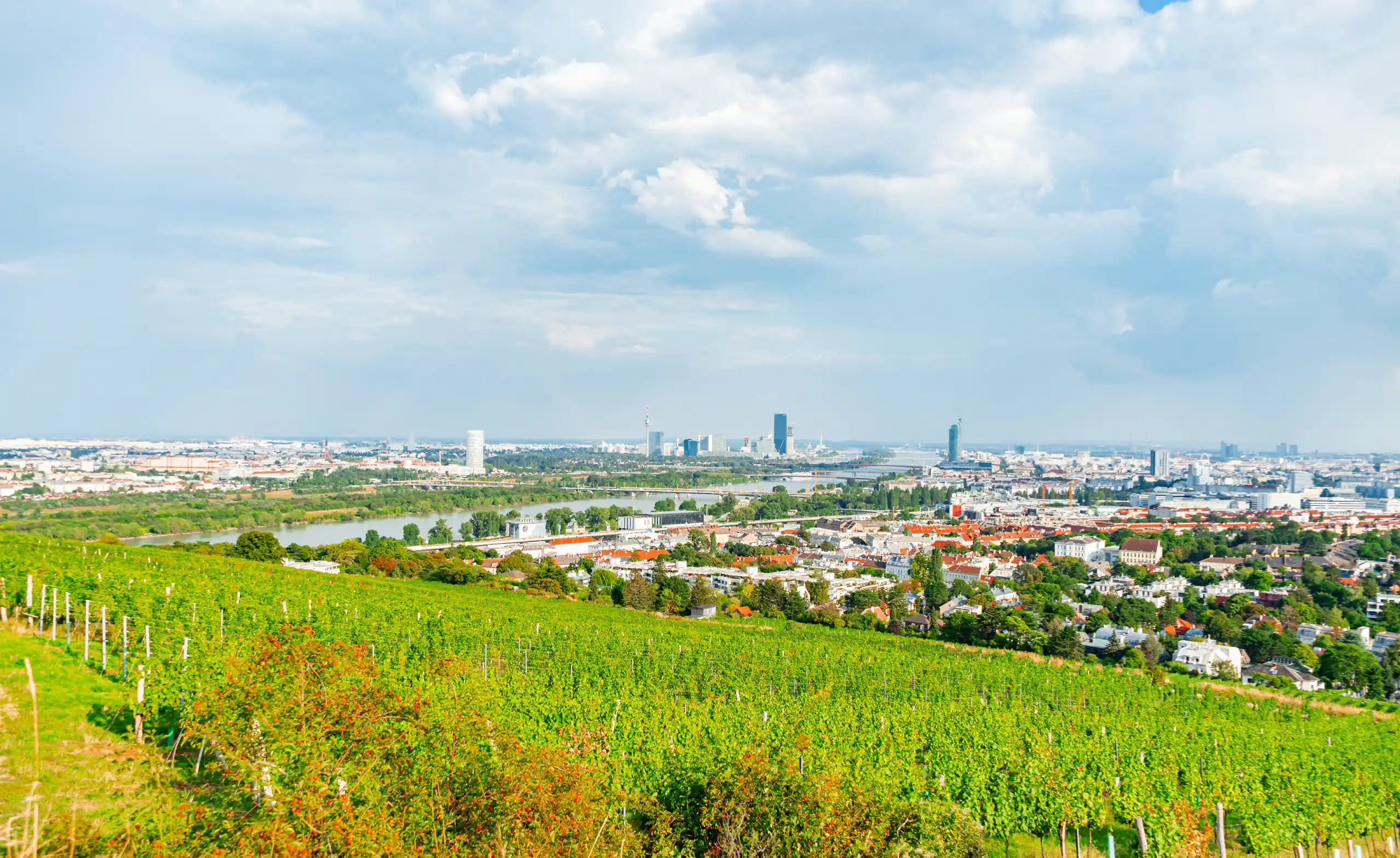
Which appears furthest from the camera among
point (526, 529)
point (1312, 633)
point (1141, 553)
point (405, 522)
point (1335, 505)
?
point (1335, 505)

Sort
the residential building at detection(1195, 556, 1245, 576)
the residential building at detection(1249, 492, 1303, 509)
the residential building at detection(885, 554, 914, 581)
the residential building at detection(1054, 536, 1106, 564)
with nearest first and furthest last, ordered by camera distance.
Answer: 1. the residential building at detection(1195, 556, 1245, 576)
2. the residential building at detection(885, 554, 914, 581)
3. the residential building at detection(1054, 536, 1106, 564)
4. the residential building at detection(1249, 492, 1303, 509)

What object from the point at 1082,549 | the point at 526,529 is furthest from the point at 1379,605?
the point at 526,529

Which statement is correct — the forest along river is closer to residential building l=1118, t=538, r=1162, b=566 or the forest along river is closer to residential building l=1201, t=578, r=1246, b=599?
residential building l=1201, t=578, r=1246, b=599

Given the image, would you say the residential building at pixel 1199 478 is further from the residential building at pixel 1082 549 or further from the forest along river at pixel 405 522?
the residential building at pixel 1082 549

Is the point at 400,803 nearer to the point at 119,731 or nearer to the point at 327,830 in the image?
the point at 327,830

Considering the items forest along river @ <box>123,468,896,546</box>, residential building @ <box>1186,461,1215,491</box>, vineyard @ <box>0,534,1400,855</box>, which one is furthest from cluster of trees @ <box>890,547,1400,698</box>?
residential building @ <box>1186,461,1215,491</box>

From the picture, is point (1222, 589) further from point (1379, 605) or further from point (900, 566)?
point (900, 566)
